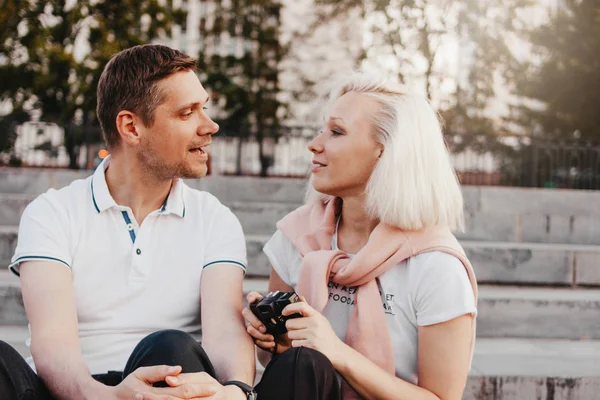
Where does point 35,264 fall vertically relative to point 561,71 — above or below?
below

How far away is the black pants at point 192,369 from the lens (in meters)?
1.83

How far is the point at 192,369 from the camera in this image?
6.16 feet

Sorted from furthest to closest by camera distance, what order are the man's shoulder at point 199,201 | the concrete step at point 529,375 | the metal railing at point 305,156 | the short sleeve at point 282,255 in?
1. the metal railing at point 305,156
2. the concrete step at point 529,375
3. the short sleeve at point 282,255
4. the man's shoulder at point 199,201

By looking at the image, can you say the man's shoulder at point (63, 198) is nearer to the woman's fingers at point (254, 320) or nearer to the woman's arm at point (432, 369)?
the woman's fingers at point (254, 320)

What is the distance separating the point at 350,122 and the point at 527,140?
393 inches

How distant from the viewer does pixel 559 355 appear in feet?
11.3

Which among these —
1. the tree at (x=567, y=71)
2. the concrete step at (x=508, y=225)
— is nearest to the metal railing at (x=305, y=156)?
the concrete step at (x=508, y=225)

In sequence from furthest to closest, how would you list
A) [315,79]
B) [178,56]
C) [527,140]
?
[315,79] < [527,140] < [178,56]

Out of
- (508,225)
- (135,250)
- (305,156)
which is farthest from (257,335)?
(305,156)

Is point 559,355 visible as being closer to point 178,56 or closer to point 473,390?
point 473,390

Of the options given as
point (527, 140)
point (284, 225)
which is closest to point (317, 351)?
point (284, 225)

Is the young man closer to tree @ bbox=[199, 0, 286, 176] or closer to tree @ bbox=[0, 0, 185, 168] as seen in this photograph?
tree @ bbox=[0, 0, 185, 168]

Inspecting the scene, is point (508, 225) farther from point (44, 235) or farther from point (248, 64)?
point (248, 64)

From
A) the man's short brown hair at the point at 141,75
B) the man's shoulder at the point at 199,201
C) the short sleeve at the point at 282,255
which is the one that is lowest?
the short sleeve at the point at 282,255
